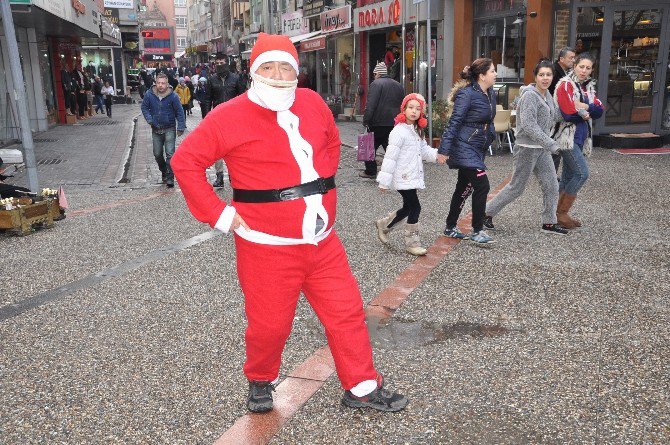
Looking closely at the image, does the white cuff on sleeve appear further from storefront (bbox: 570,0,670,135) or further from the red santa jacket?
storefront (bbox: 570,0,670,135)

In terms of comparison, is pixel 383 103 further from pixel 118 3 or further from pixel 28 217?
pixel 118 3

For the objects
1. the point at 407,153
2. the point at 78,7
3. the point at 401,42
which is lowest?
the point at 407,153

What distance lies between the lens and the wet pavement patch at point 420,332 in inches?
159

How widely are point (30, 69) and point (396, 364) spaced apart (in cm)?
1890

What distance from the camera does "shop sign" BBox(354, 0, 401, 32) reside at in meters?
18.5

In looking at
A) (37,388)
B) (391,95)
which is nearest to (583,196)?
(391,95)

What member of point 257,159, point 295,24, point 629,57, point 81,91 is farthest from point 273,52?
point 295,24

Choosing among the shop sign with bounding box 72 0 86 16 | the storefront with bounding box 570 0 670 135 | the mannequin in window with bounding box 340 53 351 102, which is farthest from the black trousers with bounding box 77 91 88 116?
the storefront with bounding box 570 0 670 135

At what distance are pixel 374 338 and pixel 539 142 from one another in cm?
311

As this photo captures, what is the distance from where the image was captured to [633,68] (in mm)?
13391

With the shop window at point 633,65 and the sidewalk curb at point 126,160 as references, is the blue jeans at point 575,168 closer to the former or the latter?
the sidewalk curb at point 126,160

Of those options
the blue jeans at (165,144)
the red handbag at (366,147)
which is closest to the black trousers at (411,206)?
the red handbag at (366,147)

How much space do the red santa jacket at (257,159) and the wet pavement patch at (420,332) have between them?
4.46 feet

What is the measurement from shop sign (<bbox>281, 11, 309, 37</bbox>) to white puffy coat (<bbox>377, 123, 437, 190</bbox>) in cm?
2514
